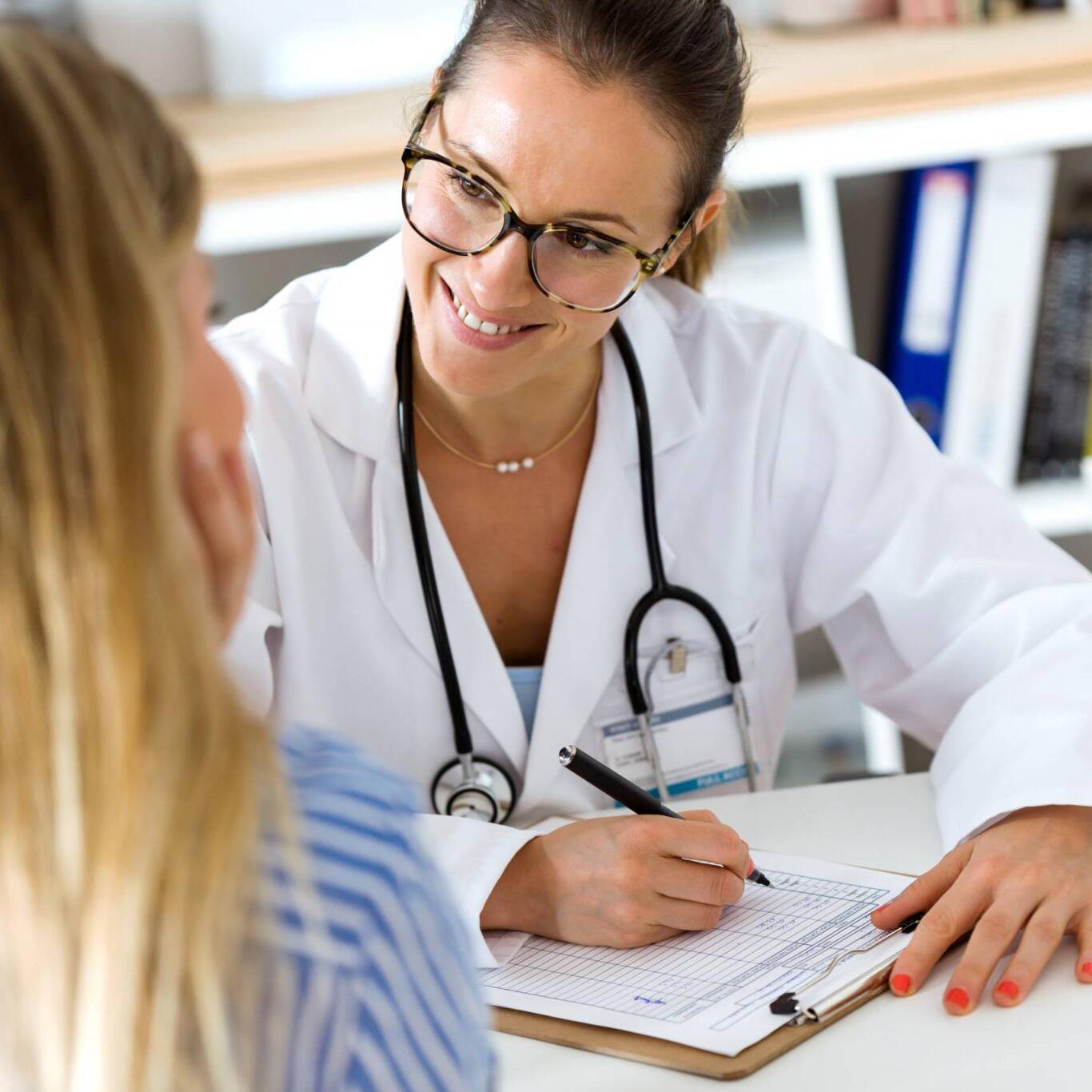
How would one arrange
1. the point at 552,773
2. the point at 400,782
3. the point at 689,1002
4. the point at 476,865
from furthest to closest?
the point at 552,773 < the point at 476,865 < the point at 689,1002 < the point at 400,782

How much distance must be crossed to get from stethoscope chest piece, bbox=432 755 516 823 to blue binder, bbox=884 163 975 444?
977mm

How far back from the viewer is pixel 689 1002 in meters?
0.92

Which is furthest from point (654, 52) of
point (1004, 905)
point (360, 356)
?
point (1004, 905)

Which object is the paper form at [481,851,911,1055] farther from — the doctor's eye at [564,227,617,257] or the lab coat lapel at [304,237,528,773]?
the doctor's eye at [564,227,617,257]

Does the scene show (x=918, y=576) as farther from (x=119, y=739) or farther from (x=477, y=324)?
(x=119, y=739)

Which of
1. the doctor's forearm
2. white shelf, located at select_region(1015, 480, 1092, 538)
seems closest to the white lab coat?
the doctor's forearm

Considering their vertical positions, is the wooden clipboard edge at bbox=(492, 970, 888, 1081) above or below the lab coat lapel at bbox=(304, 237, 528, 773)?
below

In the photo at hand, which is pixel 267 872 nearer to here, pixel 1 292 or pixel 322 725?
pixel 1 292

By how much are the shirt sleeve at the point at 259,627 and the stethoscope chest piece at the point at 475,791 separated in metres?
0.17

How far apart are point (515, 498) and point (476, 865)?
47 cm

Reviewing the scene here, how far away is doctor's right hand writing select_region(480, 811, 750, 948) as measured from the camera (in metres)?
1.01

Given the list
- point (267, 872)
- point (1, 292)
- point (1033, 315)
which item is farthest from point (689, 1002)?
point (1033, 315)

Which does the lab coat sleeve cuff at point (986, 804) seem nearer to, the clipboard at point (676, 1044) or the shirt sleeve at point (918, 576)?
the shirt sleeve at point (918, 576)

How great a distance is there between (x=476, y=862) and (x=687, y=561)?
0.45m
